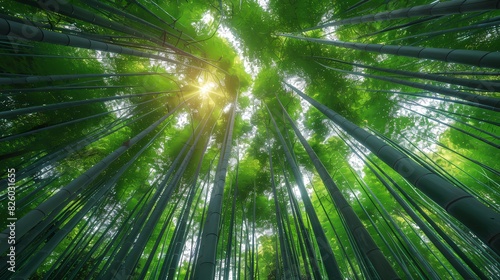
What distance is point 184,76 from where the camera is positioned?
5125mm

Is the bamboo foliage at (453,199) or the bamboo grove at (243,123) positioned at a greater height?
the bamboo grove at (243,123)

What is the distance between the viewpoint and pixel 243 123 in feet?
17.4

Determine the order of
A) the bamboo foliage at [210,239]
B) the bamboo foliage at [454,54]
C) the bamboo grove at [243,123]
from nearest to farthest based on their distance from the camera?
the bamboo foliage at [210,239] → the bamboo foliage at [454,54] → the bamboo grove at [243,123]

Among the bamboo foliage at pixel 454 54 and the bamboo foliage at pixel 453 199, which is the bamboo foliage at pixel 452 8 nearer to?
the bamboo foliage at pixel 454 54

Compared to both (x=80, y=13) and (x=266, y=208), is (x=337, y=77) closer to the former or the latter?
(x=266, y=208)

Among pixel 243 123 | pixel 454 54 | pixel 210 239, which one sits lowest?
pixel 210 239

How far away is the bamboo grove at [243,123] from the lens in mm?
2207

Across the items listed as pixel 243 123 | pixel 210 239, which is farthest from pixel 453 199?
pixel 243 123

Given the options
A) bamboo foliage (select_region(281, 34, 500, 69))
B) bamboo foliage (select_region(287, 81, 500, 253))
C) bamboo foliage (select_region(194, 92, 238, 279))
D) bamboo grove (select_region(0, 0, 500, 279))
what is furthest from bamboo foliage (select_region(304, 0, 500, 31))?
bamboo foliage (select_region(194, 92, 238, 279))

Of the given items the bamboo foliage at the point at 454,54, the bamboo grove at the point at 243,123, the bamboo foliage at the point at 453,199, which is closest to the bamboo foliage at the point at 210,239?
the bamboo grove at the point at 243,123

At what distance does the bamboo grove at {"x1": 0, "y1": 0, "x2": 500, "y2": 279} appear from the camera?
2207mm

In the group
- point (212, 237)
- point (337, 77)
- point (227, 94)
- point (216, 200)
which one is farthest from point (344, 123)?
point (227, 94)

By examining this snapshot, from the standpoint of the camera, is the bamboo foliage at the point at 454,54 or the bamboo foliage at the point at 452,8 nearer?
the bamboo foliage at the point at 452,8

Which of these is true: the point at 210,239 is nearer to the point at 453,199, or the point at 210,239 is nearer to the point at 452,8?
the point at 453,199
